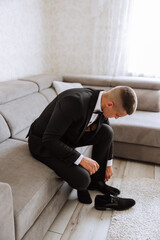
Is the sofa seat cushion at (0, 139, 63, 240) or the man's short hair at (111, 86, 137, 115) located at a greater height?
the man's short hair at (111, 86, 137, 115)

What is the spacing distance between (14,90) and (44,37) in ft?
4.92

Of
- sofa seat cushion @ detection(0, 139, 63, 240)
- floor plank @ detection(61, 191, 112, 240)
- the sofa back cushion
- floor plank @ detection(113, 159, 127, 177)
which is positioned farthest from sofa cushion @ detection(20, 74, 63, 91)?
floor plank @ detection(61, 191, 112, 240)

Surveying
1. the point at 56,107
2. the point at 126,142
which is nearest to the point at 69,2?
the point at 126,142

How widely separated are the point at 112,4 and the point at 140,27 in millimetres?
491

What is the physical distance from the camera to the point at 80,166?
1.46 meters

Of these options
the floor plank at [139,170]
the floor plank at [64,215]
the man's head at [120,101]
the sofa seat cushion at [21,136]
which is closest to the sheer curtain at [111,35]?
the floor plank at [139,170]

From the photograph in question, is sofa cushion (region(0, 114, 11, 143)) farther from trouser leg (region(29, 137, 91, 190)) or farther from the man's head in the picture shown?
the man's head

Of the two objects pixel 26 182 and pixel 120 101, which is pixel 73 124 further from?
pixel 26 182

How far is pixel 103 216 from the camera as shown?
5.23 feet

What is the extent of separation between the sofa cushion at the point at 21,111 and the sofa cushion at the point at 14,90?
43mm

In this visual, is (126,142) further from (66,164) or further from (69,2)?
(69,2)

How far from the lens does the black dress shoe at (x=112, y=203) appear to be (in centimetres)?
165

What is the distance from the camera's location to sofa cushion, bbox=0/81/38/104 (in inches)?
76.0

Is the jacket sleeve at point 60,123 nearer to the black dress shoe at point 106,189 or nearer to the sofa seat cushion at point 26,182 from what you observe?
the sofa seat cushion at point 26,182
